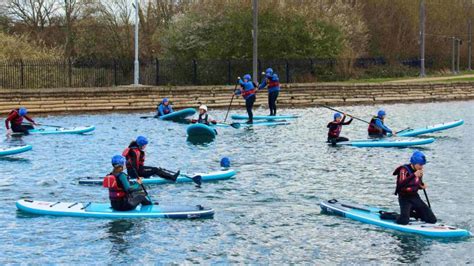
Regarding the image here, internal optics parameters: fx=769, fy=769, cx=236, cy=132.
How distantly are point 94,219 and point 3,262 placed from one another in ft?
7.99

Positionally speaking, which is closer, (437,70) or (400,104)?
(400,104)

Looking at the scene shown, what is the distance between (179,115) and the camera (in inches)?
1190

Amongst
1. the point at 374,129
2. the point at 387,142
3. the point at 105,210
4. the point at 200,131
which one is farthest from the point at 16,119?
the point at 105,210

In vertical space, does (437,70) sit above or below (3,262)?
above

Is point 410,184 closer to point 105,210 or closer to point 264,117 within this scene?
point 105,210

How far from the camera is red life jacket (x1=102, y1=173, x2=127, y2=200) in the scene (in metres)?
13.3

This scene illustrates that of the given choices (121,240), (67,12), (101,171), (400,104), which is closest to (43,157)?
(101,171)

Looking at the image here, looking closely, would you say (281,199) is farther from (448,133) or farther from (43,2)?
(43,2)

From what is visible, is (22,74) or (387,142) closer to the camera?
(387,142)

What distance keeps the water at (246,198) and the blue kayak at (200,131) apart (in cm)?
39

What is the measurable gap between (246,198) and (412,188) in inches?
160

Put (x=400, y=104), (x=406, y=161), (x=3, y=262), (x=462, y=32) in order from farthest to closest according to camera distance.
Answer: (x=462, y=32)
(x=400, y=104)
(x=406, y=161)
(x=3, y=262)

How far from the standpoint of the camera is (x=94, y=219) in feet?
44.8

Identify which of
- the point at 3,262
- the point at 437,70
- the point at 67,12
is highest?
the point at 67,12
